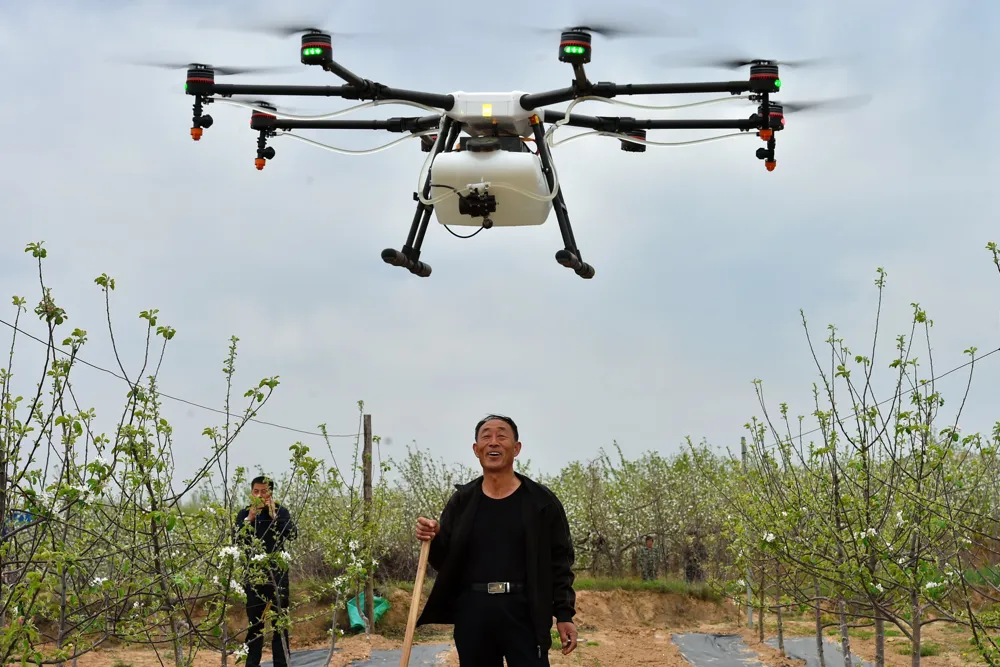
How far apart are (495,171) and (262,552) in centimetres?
278

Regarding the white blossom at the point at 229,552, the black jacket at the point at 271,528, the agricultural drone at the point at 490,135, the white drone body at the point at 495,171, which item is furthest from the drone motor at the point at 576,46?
the black jacket at the point at 271,528

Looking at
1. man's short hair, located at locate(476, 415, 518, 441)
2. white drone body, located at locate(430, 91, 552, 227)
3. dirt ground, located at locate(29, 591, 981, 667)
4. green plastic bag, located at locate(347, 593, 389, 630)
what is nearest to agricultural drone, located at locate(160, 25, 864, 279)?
white drone body, located at locate(430, 91, 552, 227)

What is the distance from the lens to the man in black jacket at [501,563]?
4.92m

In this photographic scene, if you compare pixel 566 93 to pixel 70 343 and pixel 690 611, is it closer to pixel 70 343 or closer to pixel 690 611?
pixel 70 343

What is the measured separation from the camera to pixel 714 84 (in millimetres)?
6512

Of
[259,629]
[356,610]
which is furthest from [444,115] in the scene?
A: [356,610]

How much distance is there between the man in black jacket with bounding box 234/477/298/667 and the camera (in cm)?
716

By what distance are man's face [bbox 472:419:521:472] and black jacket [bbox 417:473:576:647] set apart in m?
0.16

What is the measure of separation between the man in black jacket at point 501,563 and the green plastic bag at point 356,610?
844 cm

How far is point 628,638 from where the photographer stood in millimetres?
14781

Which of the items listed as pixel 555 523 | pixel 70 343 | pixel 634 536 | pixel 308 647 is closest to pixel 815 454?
pixel 555 523

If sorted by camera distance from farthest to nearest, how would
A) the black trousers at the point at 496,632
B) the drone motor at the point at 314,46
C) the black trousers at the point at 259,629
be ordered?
the black trousers at the point at 259,629, the drone motor at the point at 314,46, the black trousers at the point at 496,632

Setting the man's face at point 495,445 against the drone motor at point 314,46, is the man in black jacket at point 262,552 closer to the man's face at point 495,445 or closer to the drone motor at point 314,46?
the man's face at point 495,445

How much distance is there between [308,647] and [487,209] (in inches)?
333
